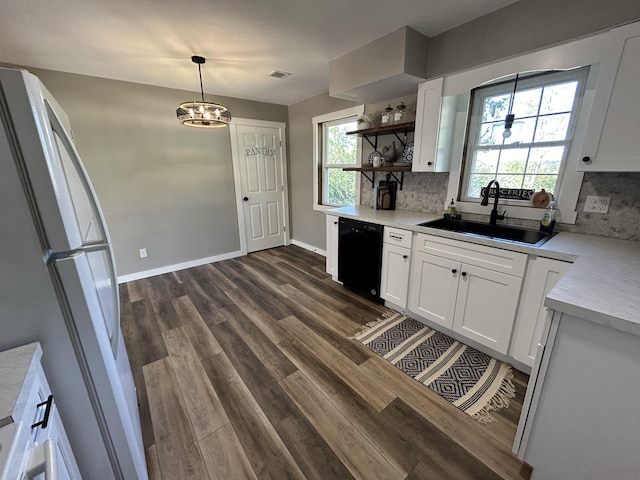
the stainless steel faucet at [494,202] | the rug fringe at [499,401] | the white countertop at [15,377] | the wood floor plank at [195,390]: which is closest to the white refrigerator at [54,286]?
the white countertop at [15,377]

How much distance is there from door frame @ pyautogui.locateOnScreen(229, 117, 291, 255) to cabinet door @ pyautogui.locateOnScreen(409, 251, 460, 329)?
2882 millimetres

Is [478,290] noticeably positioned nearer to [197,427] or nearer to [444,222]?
[444,222]

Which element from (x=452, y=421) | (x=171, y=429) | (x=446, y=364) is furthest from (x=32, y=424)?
(x=446, y=364)

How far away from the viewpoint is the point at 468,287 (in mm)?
1969

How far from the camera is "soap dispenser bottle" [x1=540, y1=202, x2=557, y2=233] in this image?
1904mm

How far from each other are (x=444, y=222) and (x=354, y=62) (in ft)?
5.63

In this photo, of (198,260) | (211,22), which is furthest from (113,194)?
(211,22)

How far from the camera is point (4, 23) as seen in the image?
179cm

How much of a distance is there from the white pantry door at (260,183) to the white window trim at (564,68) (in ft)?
9.23

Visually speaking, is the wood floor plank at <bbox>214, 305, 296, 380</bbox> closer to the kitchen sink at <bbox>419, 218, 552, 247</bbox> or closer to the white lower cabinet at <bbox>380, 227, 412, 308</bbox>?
the white lower cabinet at <bbox>380, 227, 412, 308</bbox>

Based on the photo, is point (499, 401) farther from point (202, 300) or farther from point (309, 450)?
point (202, 300)

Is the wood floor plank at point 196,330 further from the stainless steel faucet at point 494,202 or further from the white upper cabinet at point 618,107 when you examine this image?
the white upper cabinet at point 618,107

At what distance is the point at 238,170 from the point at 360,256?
95.5 inches

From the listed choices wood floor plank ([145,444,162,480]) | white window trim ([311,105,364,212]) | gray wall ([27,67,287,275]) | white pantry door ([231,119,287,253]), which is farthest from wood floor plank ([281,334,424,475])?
white pantry door ([231,119,287,253])
